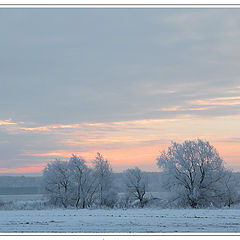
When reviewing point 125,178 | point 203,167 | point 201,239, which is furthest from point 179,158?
point 201,239

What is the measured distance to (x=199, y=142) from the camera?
52750 mm

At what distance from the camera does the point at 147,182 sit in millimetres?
66375

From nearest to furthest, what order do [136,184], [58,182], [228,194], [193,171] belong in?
[193,171] → [228,194] → [58,182] → [136,184]

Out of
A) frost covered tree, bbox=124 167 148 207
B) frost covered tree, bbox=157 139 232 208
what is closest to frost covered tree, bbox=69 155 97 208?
frost covered tree, bbox=124 167 148 207

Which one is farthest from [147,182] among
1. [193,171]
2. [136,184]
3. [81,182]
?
→ [193,171]

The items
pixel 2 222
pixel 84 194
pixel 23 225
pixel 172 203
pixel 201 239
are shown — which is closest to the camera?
pixel 201 239

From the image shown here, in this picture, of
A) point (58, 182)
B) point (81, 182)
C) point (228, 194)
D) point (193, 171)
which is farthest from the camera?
point (81, 182)

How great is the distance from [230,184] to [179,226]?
4098 centimetres

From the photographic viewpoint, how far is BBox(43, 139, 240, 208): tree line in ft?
169

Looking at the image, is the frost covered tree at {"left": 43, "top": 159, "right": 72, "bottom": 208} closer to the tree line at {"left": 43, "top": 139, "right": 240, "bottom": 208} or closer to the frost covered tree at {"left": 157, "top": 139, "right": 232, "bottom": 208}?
the tree line at {"left": 43, "top": 139, "right": 240, "bottom": 208}

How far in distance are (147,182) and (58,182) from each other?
12.9 meters

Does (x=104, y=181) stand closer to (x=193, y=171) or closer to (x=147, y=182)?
(x=147, y=182)

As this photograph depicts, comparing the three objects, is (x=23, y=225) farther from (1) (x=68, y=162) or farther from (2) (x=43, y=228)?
(1) (x=68, y=162)

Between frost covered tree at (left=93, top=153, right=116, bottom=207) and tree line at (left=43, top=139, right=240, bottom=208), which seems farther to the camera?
frost covered tree at (left=93, top=153, right=116, bottom=207)
